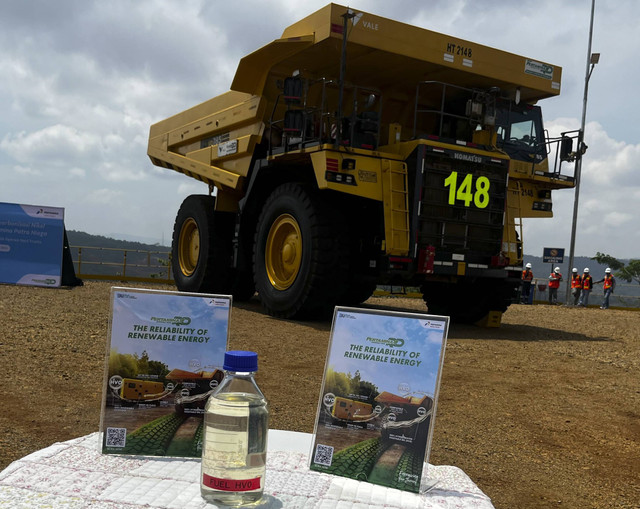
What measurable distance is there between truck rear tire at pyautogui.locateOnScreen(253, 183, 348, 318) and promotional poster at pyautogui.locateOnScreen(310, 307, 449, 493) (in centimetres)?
662

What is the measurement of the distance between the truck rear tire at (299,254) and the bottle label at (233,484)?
23.5 ft

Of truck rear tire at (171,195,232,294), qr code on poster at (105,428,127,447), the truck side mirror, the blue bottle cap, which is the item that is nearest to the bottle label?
the blue bottle cap

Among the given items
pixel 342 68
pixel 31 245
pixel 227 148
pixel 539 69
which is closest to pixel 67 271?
pixel 31 245

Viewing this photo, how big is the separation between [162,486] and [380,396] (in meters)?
0.84

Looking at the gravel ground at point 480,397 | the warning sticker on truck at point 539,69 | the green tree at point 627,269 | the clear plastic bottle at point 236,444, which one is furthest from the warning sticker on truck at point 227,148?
the green tree at point 627,269

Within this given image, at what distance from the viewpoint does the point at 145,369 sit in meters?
2.65

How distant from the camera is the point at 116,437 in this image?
2.58 metres

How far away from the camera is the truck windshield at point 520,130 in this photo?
35.0 feet

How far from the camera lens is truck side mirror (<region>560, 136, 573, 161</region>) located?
1072cm

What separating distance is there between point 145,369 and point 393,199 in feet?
22.4

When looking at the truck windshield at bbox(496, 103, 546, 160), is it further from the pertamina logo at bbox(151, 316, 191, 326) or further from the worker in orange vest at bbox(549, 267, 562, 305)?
A: the worker in orange vest at bbox(549, 267, 562, 305)

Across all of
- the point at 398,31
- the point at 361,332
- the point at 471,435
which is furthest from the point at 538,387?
the point at 398,31

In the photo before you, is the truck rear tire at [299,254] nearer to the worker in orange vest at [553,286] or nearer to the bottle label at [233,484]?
the bottle label at [233,484]

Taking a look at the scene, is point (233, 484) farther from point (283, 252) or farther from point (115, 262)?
point (115, 262)
